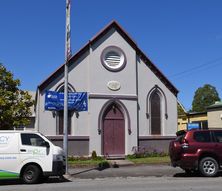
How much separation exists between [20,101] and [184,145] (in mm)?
10224

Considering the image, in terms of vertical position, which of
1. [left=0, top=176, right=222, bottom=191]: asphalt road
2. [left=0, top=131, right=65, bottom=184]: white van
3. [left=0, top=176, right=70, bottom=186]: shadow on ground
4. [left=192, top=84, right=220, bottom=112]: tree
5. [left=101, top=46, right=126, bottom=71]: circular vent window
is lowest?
[left=0, top=176, right=222, bottom=191]: asphalt road

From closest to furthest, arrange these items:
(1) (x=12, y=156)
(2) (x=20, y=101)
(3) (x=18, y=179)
Result: (1) (x=12, y=156) < (3) (x=18, y=179) < (2) (x=20, y=101)

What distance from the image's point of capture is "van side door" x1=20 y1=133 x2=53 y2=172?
15.0 meters

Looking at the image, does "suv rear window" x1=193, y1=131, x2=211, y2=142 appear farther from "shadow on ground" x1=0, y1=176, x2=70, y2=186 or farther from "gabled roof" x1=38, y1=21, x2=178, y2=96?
"gabled roof" x1=38, y1=21, x2=178, y2=96

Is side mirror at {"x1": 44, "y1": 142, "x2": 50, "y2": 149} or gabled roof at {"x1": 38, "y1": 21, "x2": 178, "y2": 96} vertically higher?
gabled roof at {"x1": 38, "y1": 21, "x2": 178, "y2": 96}

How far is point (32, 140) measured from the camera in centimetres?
1538

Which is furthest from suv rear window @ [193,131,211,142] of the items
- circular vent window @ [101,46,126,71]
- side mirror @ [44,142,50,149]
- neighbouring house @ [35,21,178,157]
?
circular vent window @ [101,46,126,71]

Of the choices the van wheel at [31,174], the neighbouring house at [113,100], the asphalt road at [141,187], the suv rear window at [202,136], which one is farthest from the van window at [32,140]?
the neighbouring house at [113,100]

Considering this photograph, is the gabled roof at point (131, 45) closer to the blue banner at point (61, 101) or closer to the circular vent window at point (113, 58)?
the circular vent window at point (113, 58)

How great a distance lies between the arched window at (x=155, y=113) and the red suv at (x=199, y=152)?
411 inches

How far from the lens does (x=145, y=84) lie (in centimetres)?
2777

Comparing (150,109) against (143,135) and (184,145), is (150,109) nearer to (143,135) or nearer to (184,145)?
(143,135)

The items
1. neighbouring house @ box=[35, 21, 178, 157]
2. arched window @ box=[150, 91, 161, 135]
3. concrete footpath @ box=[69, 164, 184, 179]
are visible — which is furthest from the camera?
arched window @ box=[150, 91, 161, 135]

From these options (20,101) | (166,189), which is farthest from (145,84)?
(166,189)
